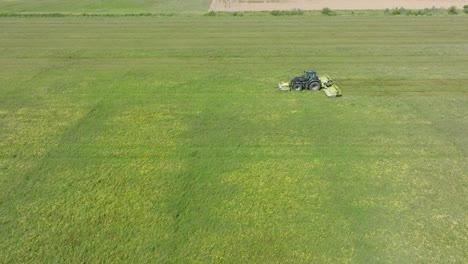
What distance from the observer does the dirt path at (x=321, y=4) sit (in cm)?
5750

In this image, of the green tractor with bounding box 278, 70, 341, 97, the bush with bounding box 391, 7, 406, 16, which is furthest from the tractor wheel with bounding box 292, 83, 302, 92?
the bush with bounding box 391, 7, 406, 16

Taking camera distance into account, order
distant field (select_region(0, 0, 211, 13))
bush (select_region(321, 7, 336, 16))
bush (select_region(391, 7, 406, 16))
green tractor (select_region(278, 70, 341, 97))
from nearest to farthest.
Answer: green tractor (select_region(278, 70, 341, 97))
bush (select_region(391, 7, 406, 16))
bush (select_region(321, 7, 336, 16))
distant field (select_region(0, 0, 211, 13))

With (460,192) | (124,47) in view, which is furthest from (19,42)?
(460,192)

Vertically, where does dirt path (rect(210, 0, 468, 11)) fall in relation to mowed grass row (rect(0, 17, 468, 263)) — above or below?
above

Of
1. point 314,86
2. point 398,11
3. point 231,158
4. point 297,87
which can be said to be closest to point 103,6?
point 398,11

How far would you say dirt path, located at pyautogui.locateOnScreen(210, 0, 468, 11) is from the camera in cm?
5750

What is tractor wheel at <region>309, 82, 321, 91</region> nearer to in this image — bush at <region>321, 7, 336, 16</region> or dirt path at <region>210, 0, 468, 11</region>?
bush at <region>321, 7, 336, 16</region>

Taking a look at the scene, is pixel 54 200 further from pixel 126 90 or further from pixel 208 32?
pixel 208 32

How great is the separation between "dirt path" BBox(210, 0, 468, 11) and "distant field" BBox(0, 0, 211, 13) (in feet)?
13.9

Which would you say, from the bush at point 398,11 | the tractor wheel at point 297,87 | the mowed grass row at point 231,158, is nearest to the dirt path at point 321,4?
the bush at point 398,11

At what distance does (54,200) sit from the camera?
48.2 feet

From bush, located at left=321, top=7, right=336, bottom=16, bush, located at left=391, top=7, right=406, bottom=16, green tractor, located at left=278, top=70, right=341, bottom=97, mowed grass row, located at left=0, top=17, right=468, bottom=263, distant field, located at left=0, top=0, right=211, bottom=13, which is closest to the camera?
mowed grass row, located at left=0, top=17, right=468, bottom=263

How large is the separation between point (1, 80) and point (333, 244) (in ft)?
87.7

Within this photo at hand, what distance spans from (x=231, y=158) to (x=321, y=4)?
164 ft
